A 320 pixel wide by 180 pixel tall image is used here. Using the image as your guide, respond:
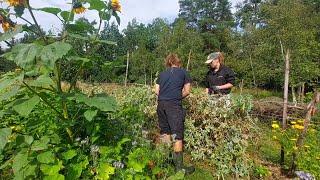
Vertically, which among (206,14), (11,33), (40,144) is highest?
(206,14)

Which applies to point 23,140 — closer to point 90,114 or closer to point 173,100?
point 90,114

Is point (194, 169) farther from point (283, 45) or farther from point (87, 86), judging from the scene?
point (283, 45)

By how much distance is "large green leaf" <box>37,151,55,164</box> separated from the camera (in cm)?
293

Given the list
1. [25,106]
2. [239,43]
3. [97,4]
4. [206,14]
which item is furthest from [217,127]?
[206,14]

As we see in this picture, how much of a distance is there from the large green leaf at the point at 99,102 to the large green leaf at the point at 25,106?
253mm

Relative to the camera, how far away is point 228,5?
5938 cm

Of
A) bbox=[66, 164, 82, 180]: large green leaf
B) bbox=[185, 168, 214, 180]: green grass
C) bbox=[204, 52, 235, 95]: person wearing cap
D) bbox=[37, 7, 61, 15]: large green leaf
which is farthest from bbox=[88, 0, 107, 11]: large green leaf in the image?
bbox=[204, 52, 235, 95]: person wearing cap

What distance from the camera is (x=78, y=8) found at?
2965 mm

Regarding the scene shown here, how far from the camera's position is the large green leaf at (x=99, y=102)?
2.66m

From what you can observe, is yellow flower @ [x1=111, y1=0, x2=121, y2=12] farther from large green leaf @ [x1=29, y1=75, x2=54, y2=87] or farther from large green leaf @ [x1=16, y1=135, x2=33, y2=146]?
large green leaf @ [x1=16, y1=135, x2=33, y2=146]

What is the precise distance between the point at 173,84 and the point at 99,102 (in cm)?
278

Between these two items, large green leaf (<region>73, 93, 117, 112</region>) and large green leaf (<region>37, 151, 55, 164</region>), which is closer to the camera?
large green leaf (<region>73, 93, 117, 112</region>)

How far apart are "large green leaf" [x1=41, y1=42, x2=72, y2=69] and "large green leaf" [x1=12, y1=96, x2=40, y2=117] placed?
1.20ft

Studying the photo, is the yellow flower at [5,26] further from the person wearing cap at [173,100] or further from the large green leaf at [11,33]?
the person wearing cap at [173,100]
